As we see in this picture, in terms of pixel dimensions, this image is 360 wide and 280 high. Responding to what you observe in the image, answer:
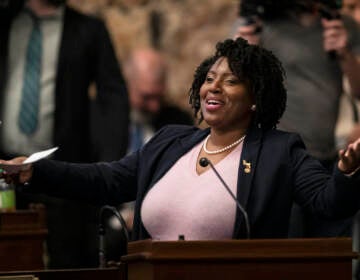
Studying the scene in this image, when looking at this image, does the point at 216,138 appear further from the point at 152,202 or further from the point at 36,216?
the point at 36,216

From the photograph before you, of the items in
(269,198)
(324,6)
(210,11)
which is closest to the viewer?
(269,198)

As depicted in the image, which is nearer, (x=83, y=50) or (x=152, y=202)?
(x=152, y=202)

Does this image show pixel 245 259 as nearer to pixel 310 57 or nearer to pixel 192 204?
pixel 192 204

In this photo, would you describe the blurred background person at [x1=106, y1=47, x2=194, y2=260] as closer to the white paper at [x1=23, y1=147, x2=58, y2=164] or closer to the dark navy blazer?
the dark navy blazer

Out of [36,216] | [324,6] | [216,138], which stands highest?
[324,6]

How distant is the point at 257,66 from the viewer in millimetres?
5320

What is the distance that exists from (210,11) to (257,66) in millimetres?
5344

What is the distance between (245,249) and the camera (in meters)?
4.40

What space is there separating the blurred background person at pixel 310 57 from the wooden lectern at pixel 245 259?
2332 mm

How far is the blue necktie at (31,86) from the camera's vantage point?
7.68 metres

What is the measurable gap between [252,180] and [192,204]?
0.22 m

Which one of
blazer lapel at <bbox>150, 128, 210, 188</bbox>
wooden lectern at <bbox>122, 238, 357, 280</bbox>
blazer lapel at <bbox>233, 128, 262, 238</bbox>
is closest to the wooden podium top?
wooden lectern at <bbox>122, 238, 357, 280</bbox>

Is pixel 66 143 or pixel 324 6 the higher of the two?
pixel 324 6

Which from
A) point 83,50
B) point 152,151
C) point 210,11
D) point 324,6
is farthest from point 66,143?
point 210,11
